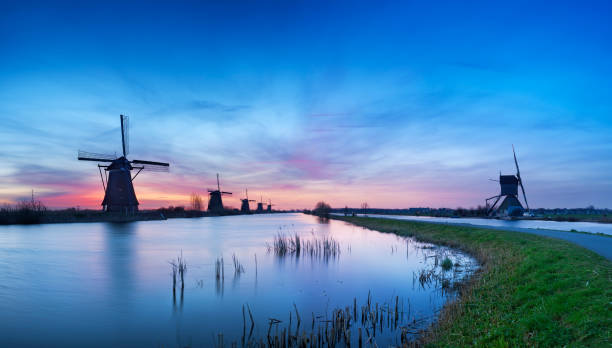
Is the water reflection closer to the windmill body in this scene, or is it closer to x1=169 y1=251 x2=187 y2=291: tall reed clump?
x1=169 y1=251 x2=187 y2=291: tall reed clump

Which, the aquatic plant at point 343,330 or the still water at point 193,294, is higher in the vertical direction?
the aquatic plant at point 343,330

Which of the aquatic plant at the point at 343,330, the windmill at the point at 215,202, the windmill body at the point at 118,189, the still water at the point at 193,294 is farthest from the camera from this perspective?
the windmill at the point at 215,202

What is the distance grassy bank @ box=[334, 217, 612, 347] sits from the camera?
679cm

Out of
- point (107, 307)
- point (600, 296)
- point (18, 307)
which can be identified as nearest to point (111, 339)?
point (107, 307)

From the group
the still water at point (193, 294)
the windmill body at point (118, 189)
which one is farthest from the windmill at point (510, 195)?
the windmill body at point (118, 189)

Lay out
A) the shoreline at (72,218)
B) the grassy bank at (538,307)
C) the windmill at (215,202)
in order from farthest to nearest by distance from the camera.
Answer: the windmill at (215,202), the shoreline at (72,218), the grassy bank at (538,307)

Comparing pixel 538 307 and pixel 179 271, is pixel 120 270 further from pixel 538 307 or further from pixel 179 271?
pixel 538 307

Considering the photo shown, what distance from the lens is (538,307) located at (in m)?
8.34

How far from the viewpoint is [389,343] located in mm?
8984

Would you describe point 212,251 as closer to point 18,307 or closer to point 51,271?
point 51,271

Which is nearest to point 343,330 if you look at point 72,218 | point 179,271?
point 179,271

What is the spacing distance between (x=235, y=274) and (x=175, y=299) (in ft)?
15.9

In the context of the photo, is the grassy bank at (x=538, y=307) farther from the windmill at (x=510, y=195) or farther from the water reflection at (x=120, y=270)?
the windmill at (x=510, y=195)

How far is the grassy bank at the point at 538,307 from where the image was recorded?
679 cm
